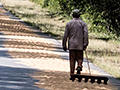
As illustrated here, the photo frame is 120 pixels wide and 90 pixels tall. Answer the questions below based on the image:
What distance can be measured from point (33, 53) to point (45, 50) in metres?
2.00

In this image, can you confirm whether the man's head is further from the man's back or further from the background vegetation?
the background vegetation

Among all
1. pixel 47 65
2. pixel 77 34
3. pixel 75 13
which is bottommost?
pixel 47 65

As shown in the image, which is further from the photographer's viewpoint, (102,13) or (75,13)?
(102,13)

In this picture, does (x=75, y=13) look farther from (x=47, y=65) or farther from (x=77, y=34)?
(x=47, y=65)

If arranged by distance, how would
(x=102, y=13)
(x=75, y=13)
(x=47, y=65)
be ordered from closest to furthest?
(x=75, y=13) < (x=47, y=65) < (x=102, y=13)

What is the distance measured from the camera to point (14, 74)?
11992 mm

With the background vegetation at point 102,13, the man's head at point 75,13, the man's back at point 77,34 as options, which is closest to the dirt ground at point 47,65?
the man's back at point 77,34

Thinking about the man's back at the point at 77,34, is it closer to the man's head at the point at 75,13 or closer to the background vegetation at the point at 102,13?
the man's head at the point at 75,13

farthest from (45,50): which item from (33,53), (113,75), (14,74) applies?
(14,74)

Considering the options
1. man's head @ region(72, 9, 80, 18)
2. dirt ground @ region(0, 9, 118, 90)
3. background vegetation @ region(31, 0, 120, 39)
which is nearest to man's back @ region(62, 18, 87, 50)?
man's head @ region(72, 9, 80, 18)

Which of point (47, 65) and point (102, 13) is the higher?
point (102, 13)

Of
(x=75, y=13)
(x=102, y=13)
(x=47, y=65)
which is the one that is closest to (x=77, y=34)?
(x=75, y=13)

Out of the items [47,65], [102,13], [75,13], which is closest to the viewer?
[75,13]

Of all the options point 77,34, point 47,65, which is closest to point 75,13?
point 77,34
